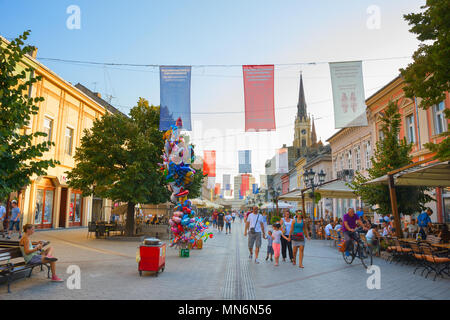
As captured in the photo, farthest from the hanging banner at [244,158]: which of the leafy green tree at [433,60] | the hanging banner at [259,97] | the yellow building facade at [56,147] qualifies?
the leafy green tree at [433,60]

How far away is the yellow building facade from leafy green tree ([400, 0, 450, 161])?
20628mm

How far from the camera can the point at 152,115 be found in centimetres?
2009

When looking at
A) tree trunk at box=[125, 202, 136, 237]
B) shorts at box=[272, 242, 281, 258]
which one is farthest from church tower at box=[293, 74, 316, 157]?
shorts at box=[272, 242, 281, 258]

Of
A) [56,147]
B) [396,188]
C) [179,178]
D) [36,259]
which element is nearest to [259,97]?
[179,178]

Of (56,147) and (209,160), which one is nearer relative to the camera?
(56,147)

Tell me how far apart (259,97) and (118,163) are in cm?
938

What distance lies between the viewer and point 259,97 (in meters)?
12.7

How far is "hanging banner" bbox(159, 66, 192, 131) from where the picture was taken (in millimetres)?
13297

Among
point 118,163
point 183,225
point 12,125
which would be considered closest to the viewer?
point 12,125

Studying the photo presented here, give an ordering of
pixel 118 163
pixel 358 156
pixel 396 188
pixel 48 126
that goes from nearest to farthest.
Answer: pixel 396 188 < pixel 118 163 < pixel 48 126 < pixel 358 156

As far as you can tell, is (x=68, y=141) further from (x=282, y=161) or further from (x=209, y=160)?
(x=282, y=161)

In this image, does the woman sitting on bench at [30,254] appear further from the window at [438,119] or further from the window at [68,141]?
the window at [68,141]
